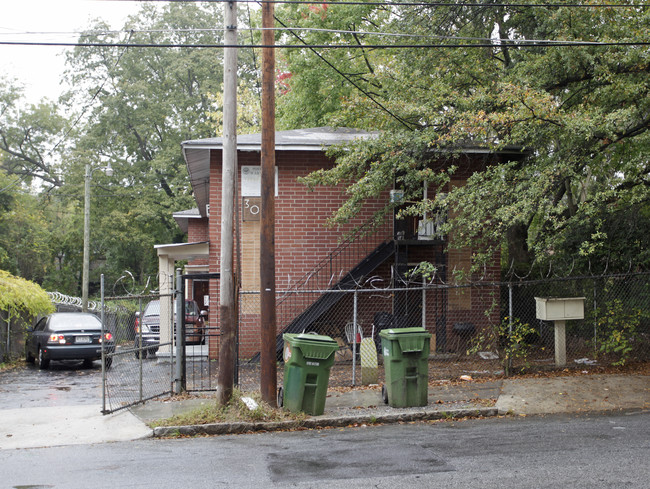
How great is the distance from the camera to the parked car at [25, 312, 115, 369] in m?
15.6

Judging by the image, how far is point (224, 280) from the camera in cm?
927

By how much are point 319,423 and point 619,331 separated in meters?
6.79

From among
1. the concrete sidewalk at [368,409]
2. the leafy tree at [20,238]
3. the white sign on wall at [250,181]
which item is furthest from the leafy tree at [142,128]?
the concrete sidewalk at [368,409]

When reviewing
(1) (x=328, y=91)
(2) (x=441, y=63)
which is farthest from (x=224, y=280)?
(1) (x=328, y=91)

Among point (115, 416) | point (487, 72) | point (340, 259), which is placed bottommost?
point (115, 416)

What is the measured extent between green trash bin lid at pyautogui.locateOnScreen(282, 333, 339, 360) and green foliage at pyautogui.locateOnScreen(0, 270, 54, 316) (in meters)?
10.2

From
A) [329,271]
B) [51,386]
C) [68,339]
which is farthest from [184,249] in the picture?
[51,386]

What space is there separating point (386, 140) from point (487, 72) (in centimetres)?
383

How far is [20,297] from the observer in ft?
53.9

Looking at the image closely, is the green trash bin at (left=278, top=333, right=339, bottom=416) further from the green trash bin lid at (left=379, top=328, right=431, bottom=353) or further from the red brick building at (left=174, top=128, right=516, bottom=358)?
the red brick building at (left=174, top=128, right=516, bottom=358)

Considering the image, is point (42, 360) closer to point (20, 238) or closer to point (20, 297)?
point (20, 297)

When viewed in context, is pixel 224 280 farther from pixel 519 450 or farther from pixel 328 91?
pixel 328 91

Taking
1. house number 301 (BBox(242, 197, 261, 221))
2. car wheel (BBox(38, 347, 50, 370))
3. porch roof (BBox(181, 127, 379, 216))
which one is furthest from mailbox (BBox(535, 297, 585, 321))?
car wheel (BBox(38, 347, 50, 370))

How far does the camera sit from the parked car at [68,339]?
1556cm
